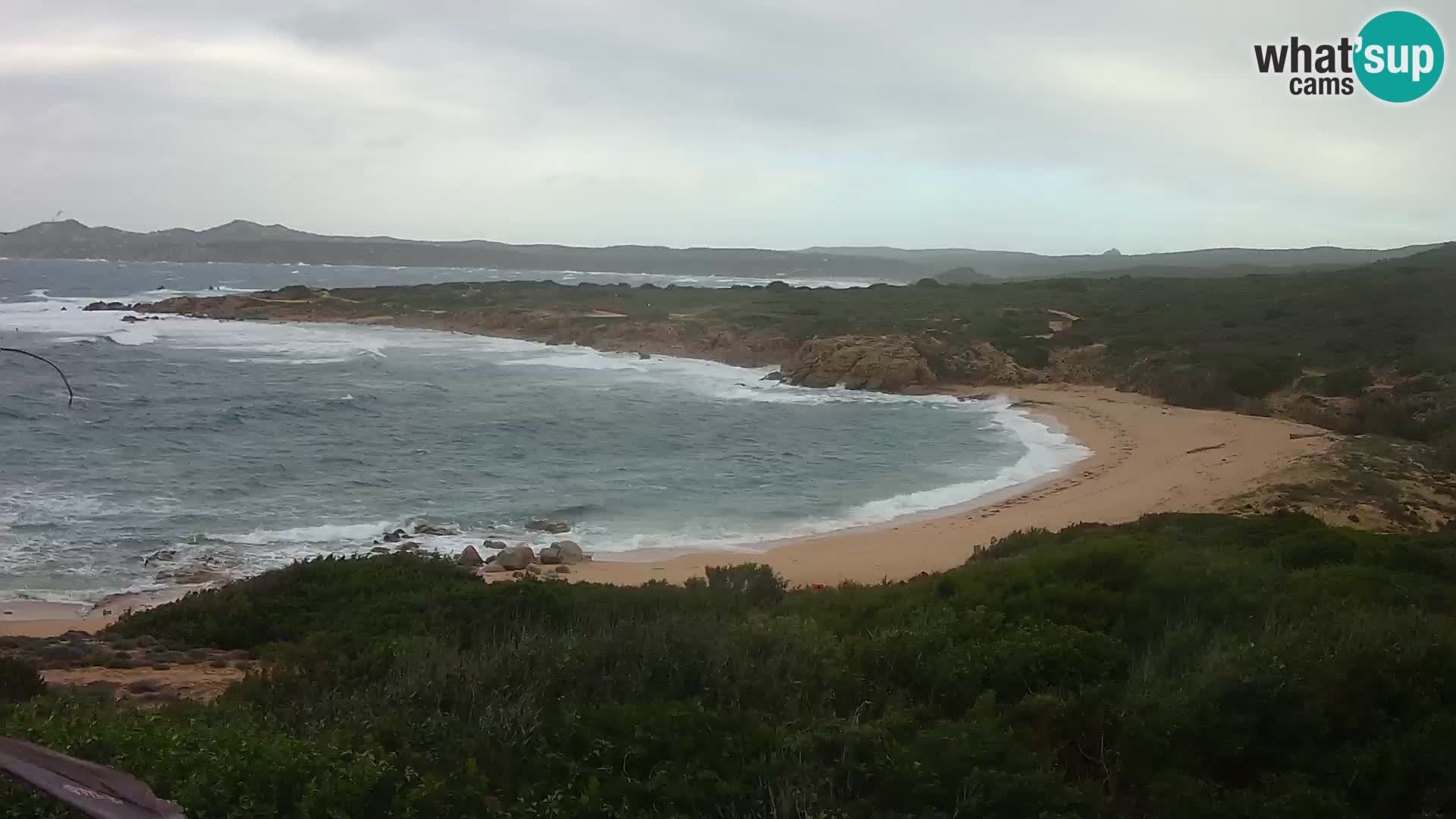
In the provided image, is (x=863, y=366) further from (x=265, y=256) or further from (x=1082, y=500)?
(x=265, y=256)

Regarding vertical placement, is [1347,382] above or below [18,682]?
above

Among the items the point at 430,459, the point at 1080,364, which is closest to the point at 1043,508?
the point at 430,459

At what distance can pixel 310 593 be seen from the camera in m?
10.3

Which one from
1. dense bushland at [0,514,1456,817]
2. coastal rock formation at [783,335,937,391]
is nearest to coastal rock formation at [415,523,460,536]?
dense bushland at [0,514,1456,817]

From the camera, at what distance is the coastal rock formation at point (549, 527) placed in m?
16.2

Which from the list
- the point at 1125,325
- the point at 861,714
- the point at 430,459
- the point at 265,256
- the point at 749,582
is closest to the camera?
the point at 861,714

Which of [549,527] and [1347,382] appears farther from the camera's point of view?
[1347,382]

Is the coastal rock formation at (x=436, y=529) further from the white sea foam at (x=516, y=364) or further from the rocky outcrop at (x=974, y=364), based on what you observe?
the rocky outcrop at (x=974, y=364)

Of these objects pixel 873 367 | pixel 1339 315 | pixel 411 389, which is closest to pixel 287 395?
pixel 411 389

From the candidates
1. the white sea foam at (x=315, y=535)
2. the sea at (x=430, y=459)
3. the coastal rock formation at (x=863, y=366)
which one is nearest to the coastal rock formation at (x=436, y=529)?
the sea at (x=430, y=459)

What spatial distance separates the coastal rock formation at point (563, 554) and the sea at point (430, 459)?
0.60m

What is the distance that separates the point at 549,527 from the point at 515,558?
2.64m

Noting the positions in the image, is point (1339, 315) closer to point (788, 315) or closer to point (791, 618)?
point (788, 315)

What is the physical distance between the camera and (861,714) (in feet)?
18.7
